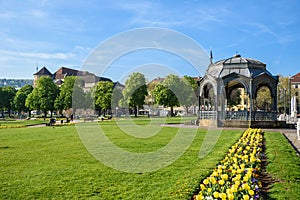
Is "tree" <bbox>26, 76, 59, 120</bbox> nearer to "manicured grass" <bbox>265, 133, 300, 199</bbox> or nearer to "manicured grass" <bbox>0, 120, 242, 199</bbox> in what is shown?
"manicured grass" <bbox>0, 120, 242, 199</bbox>

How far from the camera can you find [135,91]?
207ft

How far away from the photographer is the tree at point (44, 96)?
217 feet

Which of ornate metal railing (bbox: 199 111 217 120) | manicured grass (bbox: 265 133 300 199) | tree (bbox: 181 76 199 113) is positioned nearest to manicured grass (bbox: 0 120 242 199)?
manicured grass (bbox: 265 133 300 199)

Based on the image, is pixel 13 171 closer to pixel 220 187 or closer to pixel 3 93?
pixel 220 187

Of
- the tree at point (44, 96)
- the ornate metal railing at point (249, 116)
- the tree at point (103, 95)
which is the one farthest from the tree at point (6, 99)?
the ornate metal railing at point (249, 116)

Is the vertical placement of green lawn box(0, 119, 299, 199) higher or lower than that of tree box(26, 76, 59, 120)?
lower

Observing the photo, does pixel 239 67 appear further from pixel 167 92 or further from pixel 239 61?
pixel 167 92

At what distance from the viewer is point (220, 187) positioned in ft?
20.4

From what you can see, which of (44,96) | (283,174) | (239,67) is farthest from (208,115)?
(44,96)

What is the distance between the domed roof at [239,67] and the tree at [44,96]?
46.2 meters

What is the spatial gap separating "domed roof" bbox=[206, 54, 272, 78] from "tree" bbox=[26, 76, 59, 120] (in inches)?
1820

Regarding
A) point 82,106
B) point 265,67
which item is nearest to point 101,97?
point 82,106

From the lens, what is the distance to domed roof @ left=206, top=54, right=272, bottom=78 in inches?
1093

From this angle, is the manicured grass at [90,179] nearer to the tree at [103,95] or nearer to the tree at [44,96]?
the tree at [44,96]
